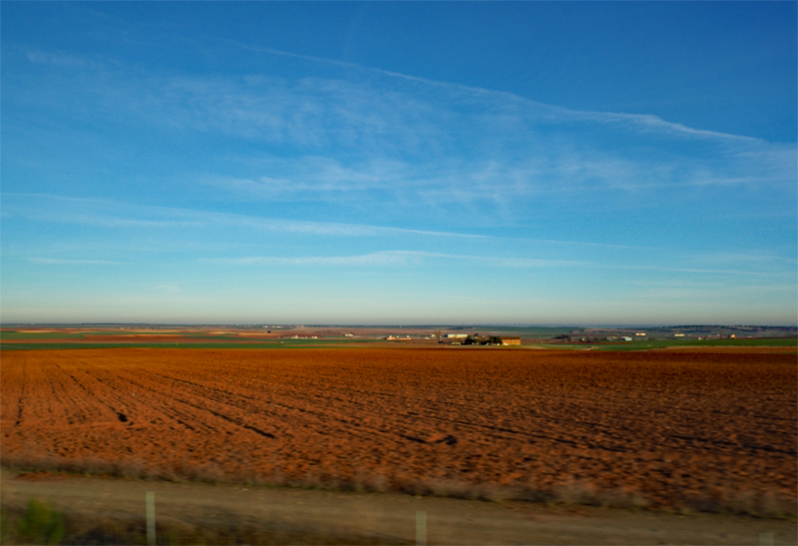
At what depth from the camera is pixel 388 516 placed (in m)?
10.9

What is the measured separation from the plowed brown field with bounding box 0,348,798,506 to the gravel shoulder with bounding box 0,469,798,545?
1221mm

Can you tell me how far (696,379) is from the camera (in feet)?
136

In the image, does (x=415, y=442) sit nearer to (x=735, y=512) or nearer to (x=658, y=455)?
(x=658, y=455)

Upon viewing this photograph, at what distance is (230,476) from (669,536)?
31.1 feet

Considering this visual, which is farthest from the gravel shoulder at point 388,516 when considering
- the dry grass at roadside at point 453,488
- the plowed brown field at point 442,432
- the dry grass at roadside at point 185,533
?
the plowed brown field at point 442,432

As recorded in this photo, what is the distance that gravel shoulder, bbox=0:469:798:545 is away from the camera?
31.9ft

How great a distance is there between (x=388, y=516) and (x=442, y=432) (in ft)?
32.7

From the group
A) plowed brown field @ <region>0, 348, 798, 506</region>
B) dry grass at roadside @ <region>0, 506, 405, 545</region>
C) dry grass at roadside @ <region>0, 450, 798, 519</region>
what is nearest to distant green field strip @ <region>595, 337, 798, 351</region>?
plowed brown field @ <region>0, 348, 798, 506</region>

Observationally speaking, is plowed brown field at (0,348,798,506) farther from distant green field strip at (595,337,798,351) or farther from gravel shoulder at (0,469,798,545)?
distant green field strip at (595,337,798,351)

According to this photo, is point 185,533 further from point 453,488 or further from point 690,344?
point 690,344

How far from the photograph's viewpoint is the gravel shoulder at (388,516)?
31.9 ft

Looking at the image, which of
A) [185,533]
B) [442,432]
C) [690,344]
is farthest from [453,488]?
[690,344]

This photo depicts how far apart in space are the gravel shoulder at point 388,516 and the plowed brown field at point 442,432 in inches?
48.1

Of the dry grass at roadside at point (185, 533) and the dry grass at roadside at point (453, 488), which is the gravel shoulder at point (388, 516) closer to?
the dry grass at roadside at point (185, 533)
